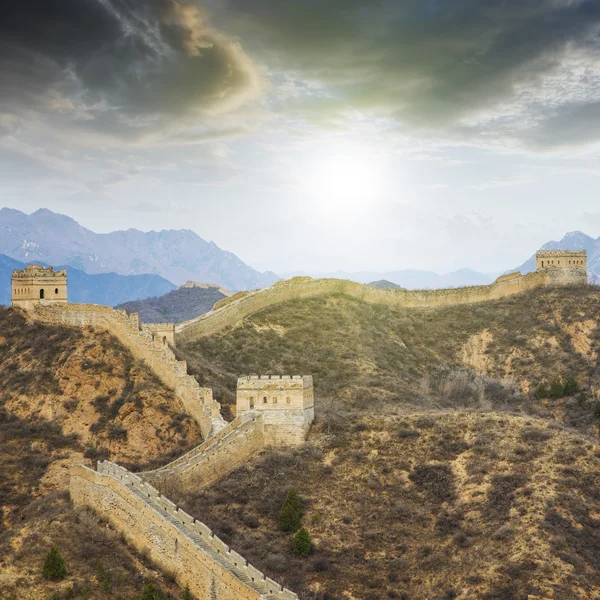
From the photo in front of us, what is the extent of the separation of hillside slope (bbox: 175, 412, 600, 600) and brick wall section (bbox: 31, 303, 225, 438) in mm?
6328

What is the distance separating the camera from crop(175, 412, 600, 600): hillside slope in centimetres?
2755

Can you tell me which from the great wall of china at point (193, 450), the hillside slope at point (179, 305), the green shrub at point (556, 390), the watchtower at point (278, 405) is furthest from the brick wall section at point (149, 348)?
the hillside slope at point (179, 305)

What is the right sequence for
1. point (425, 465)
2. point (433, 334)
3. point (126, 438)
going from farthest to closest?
point (433, 334) → point (126, 438) → point (425, 465)

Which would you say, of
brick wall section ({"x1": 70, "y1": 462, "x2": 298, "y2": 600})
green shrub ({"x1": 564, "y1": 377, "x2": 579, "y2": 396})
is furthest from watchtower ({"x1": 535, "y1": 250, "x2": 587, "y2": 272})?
brick wall section ({"x1": 70, "y1": 462, "x2": 298, "y2": 600})

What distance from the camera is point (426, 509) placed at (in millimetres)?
32281

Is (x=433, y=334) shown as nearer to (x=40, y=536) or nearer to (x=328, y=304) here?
(x=328, y=304)

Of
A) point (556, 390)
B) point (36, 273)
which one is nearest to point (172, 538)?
point (36, 273)

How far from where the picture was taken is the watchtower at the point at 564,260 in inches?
2926

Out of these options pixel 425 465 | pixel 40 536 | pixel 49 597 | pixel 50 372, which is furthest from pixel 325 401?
pixel 49 597

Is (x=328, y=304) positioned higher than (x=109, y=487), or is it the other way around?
(x=328, y=304)

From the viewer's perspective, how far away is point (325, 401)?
153ft

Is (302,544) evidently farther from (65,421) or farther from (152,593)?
(65,421)

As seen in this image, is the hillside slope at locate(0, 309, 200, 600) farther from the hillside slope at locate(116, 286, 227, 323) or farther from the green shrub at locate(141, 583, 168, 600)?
the hillside slope at locate(116, 286, 227, 323)

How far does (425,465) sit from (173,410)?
15041mm
